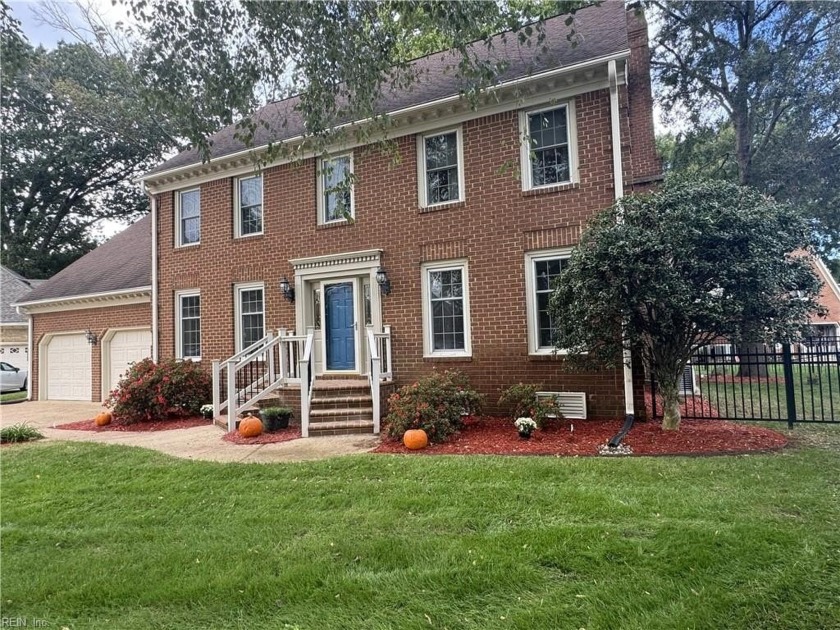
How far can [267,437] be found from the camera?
818cm

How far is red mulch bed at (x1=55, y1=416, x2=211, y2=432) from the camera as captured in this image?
967 centimetres

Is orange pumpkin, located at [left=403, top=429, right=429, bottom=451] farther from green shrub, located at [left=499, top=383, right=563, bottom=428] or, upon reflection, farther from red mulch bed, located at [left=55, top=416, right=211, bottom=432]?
red mulch bed, located at [left=55, top=416, right=211, bottom=432]

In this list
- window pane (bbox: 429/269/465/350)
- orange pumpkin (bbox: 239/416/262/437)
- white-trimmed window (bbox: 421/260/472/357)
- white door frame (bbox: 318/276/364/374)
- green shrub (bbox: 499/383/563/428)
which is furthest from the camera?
white door frame (bbox: 318/276/364/374)

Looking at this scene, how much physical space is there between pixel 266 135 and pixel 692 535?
1196 centimetres

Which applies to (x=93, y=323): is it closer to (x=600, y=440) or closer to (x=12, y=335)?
(x=12, y=335)

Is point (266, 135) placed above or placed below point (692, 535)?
above

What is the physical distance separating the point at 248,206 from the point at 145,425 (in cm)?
547

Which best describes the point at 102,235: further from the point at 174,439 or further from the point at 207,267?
the point at 174,439

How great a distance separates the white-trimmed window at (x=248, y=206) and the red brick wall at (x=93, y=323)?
4049 mm

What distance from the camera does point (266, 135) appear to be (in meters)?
12.0

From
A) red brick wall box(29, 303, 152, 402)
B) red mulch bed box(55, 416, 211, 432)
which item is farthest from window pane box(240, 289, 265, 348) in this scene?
red brick wall box(29, 303, 152, 402)

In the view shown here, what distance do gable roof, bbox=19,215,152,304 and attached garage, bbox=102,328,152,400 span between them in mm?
1341

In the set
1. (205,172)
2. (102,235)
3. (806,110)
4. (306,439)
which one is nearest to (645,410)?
(306,439)

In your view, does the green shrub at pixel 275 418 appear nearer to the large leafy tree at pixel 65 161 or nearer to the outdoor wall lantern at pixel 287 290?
the outdoor wall lantern at pixel 287 290
